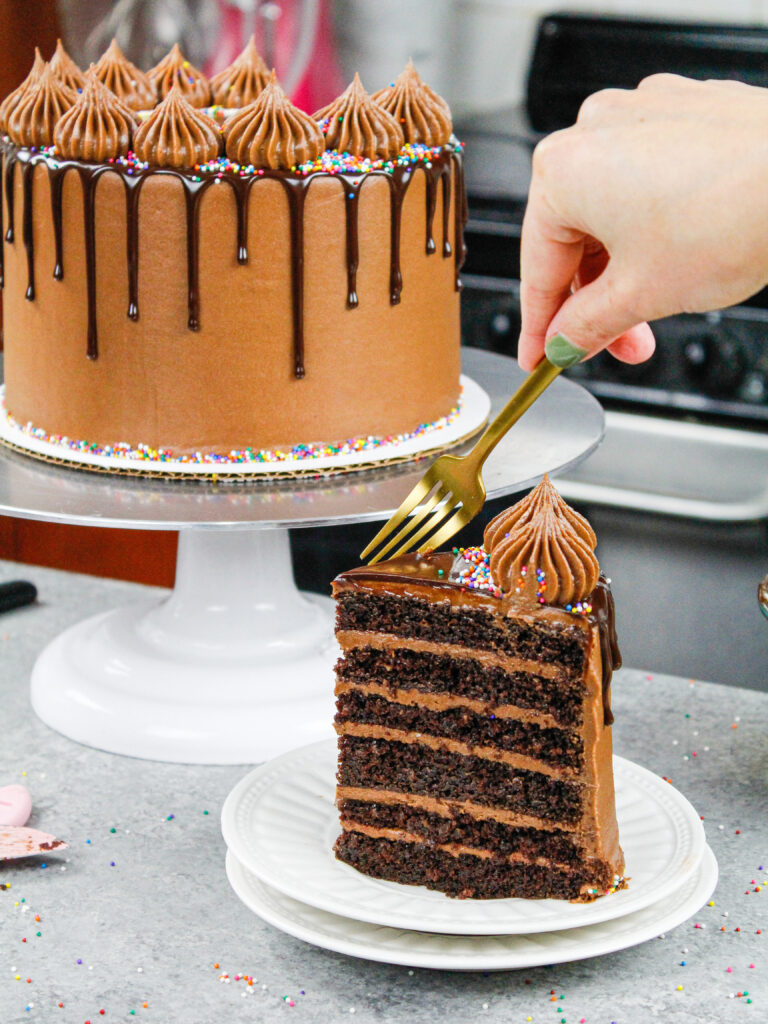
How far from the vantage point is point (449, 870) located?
1.33 meters

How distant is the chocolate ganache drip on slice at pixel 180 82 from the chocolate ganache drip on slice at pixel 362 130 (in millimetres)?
369

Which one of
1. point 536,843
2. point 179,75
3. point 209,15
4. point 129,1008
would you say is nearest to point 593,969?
point 536,843

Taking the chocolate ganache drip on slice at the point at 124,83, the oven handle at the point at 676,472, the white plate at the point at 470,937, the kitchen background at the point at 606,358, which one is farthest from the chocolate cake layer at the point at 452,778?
the oven handle at the point at 676,472

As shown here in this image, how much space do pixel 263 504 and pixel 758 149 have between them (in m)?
0.72

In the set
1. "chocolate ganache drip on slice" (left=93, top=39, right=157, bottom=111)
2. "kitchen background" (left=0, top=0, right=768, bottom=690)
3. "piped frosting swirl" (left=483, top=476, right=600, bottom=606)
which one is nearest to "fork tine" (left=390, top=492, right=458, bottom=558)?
"piped frosting swirl" (left=483, top=476, right=600, bottom=606)

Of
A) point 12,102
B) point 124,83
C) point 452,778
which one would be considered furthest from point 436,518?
point 124,83

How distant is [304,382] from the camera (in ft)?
5.44

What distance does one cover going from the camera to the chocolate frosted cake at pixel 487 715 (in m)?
1.25

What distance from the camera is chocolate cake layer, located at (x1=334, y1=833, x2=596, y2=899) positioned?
1310mm

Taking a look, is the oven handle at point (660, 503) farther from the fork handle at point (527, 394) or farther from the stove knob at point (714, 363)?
the fork handle at point (527, 394)

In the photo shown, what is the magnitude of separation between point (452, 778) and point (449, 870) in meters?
0.09

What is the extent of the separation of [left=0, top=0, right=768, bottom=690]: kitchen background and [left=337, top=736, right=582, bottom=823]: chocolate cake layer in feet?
4.74

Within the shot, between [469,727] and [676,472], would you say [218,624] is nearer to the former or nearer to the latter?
[469,727]

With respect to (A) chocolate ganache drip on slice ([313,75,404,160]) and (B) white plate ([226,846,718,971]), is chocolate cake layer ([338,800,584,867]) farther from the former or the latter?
(A) chocolate ganache drip on slice ([313,75,404,160])
